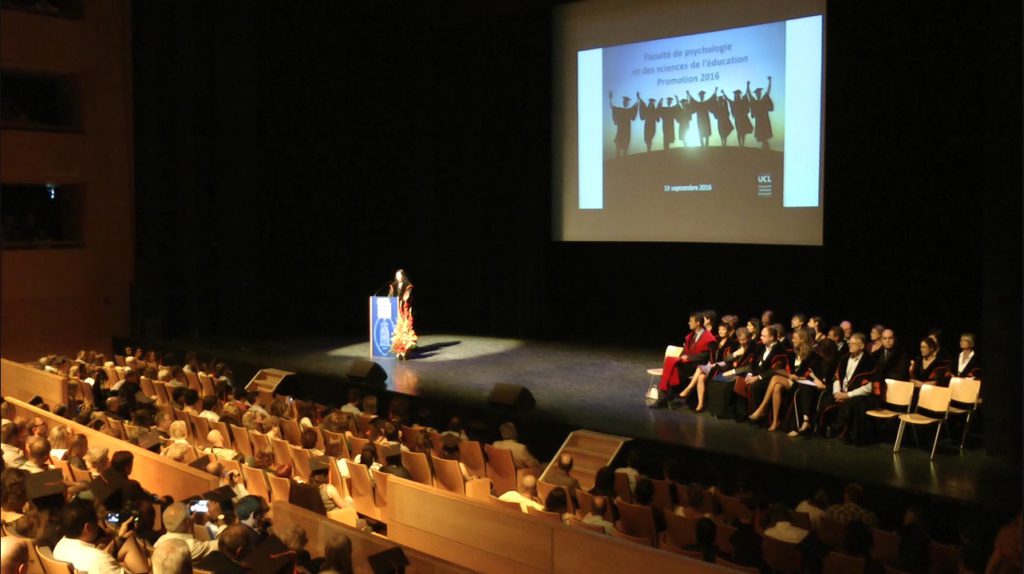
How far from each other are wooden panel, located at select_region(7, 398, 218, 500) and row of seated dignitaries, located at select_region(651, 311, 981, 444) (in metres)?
4.56

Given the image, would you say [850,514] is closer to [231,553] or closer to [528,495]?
[528,495]

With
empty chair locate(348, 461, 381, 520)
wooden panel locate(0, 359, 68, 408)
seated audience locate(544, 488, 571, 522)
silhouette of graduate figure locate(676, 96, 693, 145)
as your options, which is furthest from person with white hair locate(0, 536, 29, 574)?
A: silhouette of graduate figure locate(676, 96, 693, 145)

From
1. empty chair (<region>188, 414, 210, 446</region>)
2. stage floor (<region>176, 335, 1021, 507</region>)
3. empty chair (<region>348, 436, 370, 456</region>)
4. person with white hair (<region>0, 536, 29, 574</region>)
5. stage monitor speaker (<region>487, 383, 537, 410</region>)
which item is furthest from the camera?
stage monitor speaker (<region>487, 383, 537, 410</region>)

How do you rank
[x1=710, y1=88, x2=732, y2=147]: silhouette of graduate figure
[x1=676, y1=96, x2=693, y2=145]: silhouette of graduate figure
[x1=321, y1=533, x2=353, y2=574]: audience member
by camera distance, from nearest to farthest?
[x1=321, y1=533, x2=353, y2=574]: audience member
[x1=710, y1=88, x2=732, y2=147]: silhouette of graduate figure
[x1=676, y1=96, x2=693, y2=145]: silhouette of graduate figure

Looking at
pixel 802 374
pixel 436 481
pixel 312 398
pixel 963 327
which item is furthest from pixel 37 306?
pixel 963 327

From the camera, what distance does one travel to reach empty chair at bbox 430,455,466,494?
20.5ft

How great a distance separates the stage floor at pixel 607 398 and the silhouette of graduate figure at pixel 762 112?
8.95ft

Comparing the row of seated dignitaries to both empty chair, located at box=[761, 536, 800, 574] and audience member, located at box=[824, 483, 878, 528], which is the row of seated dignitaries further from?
empty chair, located at box=[761, 536, 800, 574]

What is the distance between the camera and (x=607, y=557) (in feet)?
14.3

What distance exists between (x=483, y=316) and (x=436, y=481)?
7331 mm

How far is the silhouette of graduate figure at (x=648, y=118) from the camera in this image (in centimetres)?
1104

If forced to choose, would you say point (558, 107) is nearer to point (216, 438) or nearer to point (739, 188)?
point (739, 188)

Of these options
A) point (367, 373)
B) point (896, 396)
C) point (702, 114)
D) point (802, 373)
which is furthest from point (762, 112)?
point (367, 373)

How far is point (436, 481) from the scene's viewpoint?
21.4 feet
